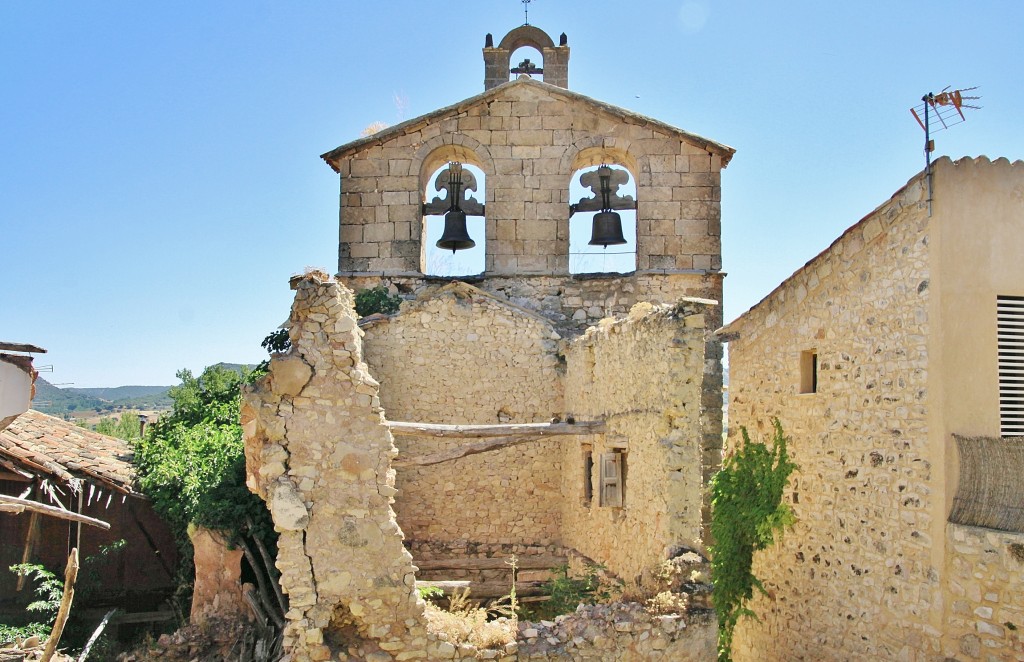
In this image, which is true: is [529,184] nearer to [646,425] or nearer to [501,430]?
[501,430]

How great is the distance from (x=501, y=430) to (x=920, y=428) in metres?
4.05

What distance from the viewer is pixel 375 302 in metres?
12.6

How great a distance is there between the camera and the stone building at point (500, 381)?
7012 mm

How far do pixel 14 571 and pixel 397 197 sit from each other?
757 cm

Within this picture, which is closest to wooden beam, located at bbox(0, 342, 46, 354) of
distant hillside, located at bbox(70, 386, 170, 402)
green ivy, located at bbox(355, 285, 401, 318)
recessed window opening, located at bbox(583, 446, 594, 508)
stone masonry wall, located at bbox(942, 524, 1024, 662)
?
green ivy, located at bbox(355, 285, 401, 318)

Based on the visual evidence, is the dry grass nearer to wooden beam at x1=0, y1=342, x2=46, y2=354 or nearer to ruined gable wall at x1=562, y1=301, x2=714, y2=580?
ruined gable wall at x1=562, y1=301, x2=714, y2=580

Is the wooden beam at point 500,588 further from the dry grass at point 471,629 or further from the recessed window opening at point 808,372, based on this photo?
the recessed window opening at point 808,372

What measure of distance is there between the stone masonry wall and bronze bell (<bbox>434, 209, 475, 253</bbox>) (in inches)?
337

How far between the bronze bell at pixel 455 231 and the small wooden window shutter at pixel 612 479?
544 cm

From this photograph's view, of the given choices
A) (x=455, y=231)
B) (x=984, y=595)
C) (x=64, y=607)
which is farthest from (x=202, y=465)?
(x=984, y=595)

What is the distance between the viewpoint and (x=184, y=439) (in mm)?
12094

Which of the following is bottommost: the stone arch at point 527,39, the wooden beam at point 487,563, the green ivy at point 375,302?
the wooden beam at point 487,563

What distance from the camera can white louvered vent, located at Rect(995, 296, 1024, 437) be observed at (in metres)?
7.25

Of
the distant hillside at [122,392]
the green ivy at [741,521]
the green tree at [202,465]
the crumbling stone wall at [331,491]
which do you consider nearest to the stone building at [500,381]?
the crumbling stone wall at [331,491]
